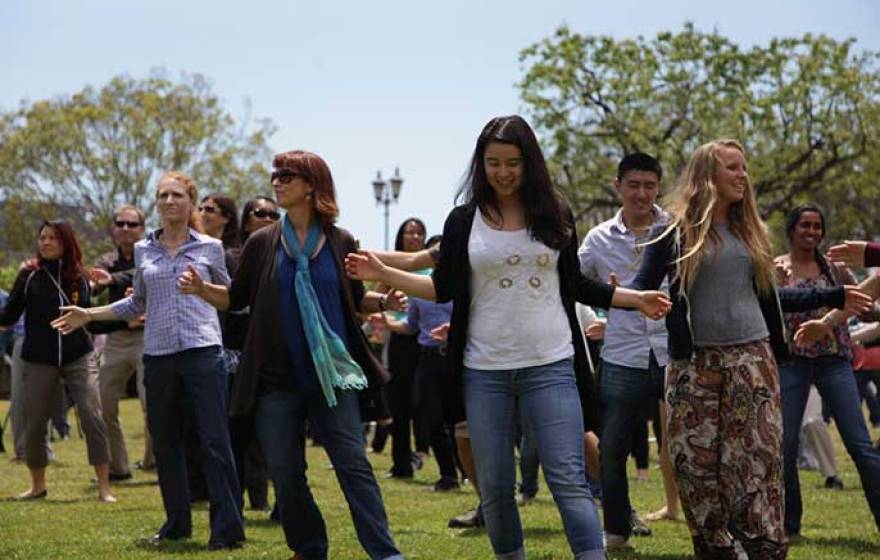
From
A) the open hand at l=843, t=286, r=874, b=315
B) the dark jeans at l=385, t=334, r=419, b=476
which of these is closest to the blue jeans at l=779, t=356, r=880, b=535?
the open hand at l=843, t=286, r=874, b=315

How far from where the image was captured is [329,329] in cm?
704

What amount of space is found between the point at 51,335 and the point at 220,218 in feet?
6.29

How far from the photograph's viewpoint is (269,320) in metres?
7.07

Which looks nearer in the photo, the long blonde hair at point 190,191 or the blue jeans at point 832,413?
the blue jeans at point 832,413

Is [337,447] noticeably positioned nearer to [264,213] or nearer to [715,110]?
[264,213]

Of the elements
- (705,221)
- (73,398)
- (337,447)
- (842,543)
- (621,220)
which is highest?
(621,220)

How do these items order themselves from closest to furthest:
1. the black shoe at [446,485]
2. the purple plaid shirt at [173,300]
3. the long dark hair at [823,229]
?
the purple plaid shirt at [173,300] < the long dark hair at [823,229] < the black shoe at [446,485]

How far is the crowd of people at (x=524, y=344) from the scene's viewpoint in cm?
623

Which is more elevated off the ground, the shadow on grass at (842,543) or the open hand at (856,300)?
the open hand at (856,300)

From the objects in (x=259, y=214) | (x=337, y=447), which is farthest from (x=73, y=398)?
(x=337, y=447)

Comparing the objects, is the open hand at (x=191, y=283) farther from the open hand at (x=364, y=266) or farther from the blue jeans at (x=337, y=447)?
the open hand at (x=364, y=266)

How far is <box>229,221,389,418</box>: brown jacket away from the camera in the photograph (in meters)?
7.04

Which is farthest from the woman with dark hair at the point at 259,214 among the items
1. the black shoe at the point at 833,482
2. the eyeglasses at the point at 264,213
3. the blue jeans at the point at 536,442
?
the black shoe at the point at 833,482

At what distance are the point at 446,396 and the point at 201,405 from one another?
269 cm
